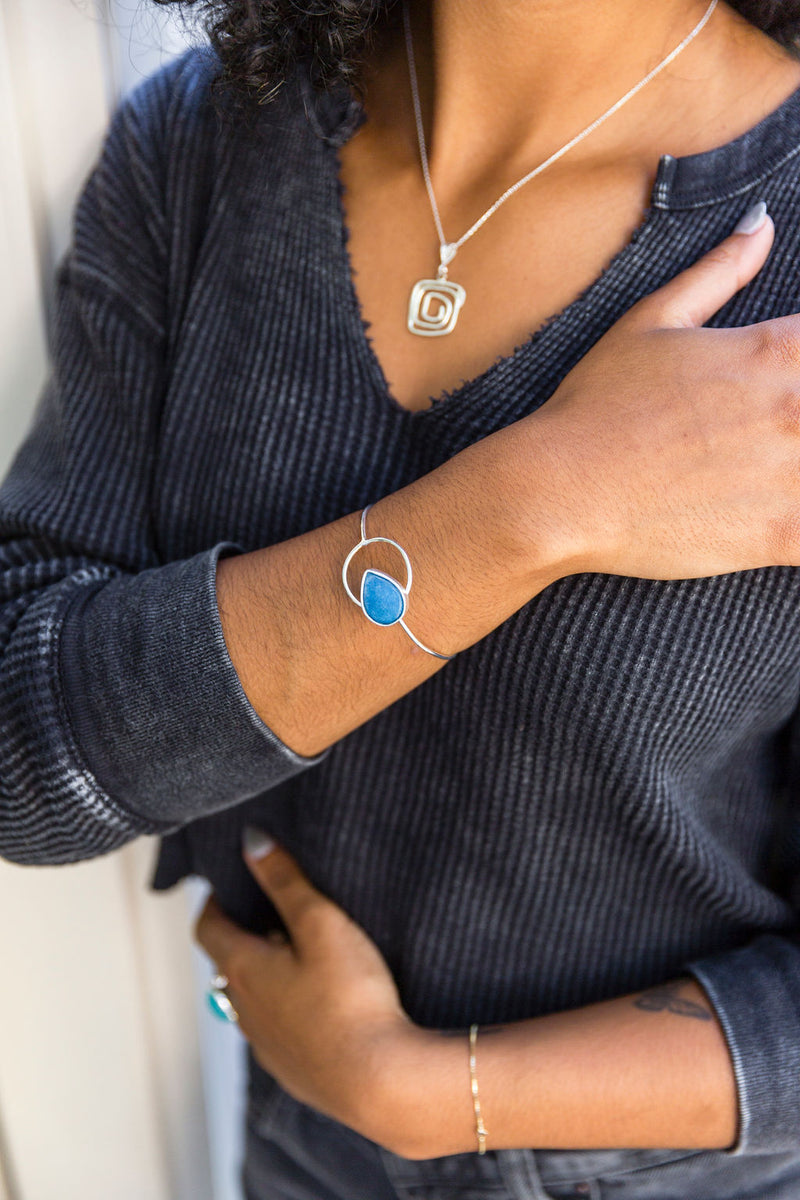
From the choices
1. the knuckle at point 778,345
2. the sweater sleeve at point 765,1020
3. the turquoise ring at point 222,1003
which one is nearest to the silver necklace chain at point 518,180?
the knuckle at point 778,345

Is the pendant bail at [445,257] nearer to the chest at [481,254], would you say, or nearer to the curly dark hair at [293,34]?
the chest at [481,254]

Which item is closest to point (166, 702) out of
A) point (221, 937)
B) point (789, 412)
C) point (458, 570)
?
point (458, 570)

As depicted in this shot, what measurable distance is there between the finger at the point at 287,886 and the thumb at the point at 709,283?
1.93ft

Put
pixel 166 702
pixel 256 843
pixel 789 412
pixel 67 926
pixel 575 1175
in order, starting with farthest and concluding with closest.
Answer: pixel 67 926 → pixel 256 843 → pixel 575 1175 → pixel 166 702 → pixel 789 412

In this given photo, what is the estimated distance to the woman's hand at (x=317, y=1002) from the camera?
78 centimetres

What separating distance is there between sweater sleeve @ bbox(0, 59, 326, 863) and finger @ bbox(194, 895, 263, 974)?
8.4 inches

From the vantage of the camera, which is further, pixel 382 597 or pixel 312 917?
pixel 312 917

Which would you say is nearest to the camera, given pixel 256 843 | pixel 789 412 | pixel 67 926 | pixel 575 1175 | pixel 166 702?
pixel 789 412

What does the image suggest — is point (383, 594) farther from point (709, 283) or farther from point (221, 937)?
point (221, 937)

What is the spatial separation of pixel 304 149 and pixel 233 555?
14.8 inches

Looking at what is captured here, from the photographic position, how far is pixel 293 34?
0.77 m

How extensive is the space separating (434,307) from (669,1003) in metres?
0.62

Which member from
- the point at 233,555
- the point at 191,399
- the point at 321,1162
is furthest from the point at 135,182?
the point at 321,1162

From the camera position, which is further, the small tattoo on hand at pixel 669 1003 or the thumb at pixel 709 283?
the small tattoo on hand at pixel 669 1003
